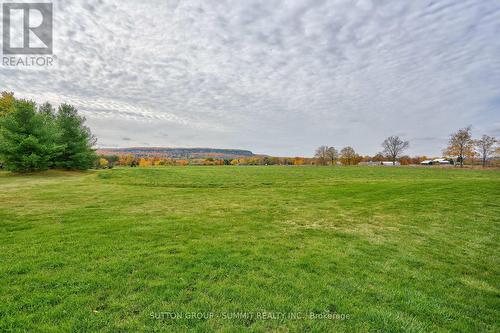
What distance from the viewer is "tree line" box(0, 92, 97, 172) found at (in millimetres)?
30891

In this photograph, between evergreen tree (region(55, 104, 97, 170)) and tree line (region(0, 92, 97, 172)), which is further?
evergreen tree (region(55, 104, 97, 170))

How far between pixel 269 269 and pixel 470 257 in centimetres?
604

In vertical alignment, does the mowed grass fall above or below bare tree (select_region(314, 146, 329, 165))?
below

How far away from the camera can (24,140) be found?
3045cm

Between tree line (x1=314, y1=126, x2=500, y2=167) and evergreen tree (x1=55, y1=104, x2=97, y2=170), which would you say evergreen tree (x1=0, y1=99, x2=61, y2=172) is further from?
tree line (x1=314, y1=126, x2=500, y2=167)

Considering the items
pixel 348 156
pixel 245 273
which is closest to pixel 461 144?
pixel 348 156

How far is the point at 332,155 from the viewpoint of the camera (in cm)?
11794

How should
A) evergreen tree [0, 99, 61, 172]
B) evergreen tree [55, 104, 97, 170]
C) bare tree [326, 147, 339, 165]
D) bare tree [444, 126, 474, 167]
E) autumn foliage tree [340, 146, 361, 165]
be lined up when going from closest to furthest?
evergreen tree [0, 99, 61, 172] < evergreen tree [55, 104, 97, 170] < bare tree [444, 126, 474, 167] < autumn foliage tree [340, 146, 361, 165] < bare tree [326, 147, 339, 165]

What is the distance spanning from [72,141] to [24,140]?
9.07m

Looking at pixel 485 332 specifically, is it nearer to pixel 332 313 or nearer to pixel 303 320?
pixel 332 313

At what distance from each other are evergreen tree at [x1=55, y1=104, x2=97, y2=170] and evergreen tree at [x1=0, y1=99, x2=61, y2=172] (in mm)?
4659

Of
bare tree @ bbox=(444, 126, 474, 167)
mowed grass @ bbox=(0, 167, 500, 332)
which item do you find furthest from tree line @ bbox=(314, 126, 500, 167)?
mowed grass @ bbox=(0, 167, 500, 332)

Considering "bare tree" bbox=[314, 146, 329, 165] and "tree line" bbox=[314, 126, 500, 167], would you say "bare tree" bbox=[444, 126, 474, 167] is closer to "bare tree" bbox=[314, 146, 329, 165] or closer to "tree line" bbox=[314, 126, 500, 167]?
"tree line" bbox=[314, 126, 500, 167]

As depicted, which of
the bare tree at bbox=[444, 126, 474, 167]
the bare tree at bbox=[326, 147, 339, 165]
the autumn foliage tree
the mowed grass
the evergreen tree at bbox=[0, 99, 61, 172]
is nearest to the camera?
the mowed grass
